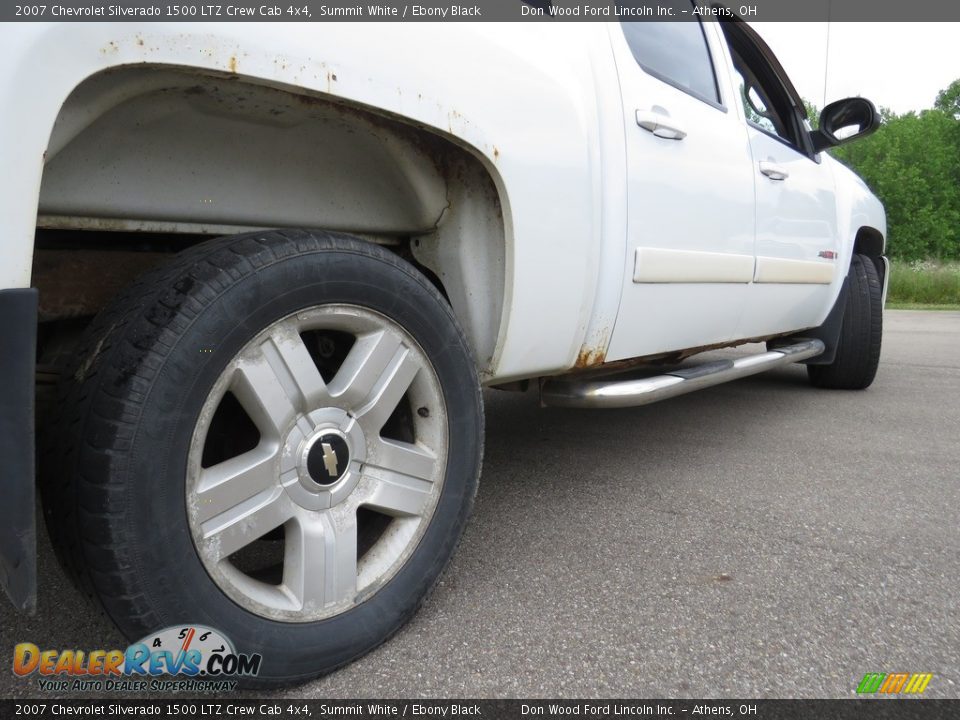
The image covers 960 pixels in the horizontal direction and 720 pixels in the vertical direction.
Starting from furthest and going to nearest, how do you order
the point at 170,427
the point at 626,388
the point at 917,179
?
the point at 917,179 < the point at 626,388 < the point at 170,427

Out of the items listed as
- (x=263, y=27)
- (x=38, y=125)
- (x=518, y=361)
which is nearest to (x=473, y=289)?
(x=518, y=361)

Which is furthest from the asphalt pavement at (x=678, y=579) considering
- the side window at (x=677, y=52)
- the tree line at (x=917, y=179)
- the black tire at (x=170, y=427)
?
the tree line at (x=917, y=179)

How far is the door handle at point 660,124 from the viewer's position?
1887 mm

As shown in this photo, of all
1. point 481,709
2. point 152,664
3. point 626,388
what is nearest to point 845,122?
point 626,388

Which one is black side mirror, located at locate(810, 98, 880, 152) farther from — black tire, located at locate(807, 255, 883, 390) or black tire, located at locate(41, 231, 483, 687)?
black tire, located at locate(41, 231, 483, 687)

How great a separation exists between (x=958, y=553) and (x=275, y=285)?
194cm

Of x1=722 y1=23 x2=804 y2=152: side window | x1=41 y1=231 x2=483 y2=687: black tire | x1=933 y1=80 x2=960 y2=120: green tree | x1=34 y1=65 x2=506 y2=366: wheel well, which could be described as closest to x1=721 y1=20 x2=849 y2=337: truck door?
x1=722 y1=23 x2=804 y2=152: side window

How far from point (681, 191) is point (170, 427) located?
1.58 metres

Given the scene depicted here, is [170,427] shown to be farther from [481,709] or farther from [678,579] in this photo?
[678,579]

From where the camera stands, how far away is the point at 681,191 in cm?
204


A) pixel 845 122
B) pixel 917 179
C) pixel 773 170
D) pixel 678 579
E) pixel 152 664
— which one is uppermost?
pixel 917 179

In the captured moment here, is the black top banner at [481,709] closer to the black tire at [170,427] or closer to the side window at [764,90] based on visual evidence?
the black tire at [170,427]

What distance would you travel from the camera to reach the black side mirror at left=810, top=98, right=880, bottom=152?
339 cm

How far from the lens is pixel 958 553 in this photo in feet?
6.22
